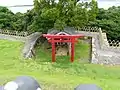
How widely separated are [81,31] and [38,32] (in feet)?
10.2

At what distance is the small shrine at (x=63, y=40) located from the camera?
16.9 metres

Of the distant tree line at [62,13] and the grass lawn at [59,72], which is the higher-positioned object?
the distant tree line at [62,13]

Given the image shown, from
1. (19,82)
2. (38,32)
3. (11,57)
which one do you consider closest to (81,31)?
(38,32)

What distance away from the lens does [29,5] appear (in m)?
40.5

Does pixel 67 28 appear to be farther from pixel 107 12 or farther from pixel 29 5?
pixel 29 5

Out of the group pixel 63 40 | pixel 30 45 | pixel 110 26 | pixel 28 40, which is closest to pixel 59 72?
pixel 63 40

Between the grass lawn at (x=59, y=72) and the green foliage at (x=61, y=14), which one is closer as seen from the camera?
the grass lawn at (x=59, y=72)

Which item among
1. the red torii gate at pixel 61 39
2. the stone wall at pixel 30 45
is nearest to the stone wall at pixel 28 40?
the stone wall at pixel 30 45

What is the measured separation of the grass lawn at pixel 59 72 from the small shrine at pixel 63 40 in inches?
26.7

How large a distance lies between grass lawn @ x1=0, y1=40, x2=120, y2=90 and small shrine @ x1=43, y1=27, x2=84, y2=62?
2.23 ft

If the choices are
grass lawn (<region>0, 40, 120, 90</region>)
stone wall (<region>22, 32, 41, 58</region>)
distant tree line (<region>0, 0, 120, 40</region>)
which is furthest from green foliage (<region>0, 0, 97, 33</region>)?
grass lawn (<region>0, 40, 120, 90</region>)

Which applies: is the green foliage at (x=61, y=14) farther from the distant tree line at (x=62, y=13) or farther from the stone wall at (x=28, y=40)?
the stone wall at (x=28, y=40)

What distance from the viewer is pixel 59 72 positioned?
1383 cm

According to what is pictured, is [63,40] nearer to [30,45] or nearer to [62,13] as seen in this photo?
[62,13]
